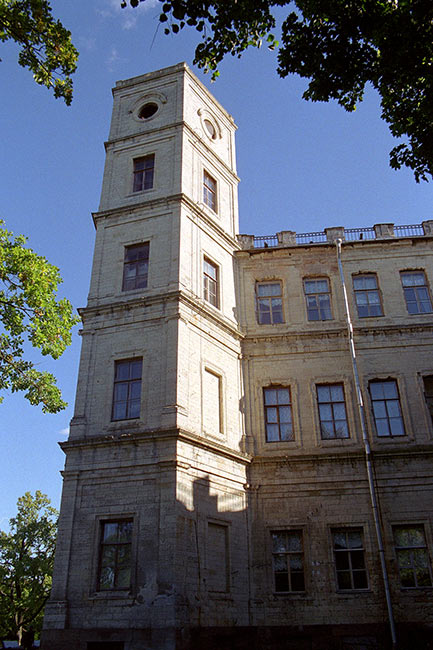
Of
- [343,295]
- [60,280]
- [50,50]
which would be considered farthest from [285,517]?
[50,50]

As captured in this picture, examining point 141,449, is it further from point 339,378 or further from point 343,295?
point 343,295

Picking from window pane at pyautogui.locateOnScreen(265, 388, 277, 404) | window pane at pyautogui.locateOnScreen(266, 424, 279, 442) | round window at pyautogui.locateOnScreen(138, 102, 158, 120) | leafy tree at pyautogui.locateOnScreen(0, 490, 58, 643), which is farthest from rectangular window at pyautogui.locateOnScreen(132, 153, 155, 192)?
leafy tree at pyautogui.locateOnScreen(0, 490, 58, 643)

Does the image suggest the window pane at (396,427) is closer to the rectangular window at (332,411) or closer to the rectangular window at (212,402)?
the rectangular window at (332,411)

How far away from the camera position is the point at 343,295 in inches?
826

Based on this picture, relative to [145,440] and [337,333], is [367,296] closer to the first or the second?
[337,333]

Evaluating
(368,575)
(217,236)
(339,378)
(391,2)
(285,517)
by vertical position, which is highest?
(217,236)

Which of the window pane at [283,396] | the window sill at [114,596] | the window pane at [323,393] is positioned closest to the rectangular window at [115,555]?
the window sill at [114,596]

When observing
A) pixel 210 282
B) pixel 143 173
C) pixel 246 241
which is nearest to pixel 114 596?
pixel 210 282

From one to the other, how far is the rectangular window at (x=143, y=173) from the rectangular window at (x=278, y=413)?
338 inches

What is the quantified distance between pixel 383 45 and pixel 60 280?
10.7 meters

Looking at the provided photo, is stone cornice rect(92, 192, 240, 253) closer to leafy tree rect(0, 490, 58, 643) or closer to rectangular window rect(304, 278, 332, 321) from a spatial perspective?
rectangular window rect(304, 278, 332, 321)

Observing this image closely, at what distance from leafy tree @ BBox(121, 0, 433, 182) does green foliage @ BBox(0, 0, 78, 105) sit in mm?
1909

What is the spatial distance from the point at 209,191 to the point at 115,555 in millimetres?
13592

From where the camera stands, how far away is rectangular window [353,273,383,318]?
68.3ft
